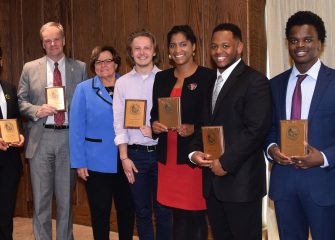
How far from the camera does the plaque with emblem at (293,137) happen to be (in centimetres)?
232

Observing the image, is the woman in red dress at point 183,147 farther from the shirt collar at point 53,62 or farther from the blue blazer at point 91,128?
the shirt collar at point 53,62

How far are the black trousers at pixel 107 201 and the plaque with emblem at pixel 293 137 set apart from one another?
4.83 ft

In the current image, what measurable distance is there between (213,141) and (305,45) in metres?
0.72

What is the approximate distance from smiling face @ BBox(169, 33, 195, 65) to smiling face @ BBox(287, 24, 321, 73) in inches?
28.8

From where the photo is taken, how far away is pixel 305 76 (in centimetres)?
249

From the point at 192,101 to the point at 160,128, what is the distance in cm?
27

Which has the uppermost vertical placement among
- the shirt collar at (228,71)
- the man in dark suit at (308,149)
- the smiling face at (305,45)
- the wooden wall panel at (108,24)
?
the wooden wall panel at (108,24)

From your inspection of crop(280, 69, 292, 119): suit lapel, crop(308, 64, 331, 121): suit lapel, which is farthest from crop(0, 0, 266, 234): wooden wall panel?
crop(308, 64, 331, 121): suit lapel

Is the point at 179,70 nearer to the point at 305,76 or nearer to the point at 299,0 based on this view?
the point at 305,76

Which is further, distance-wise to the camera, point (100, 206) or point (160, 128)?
point (100, 206)

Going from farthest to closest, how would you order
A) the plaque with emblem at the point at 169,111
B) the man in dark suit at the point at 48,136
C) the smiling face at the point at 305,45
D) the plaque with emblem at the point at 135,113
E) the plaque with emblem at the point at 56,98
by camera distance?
1. the man in dark suit at the point at 48,136
2. the plaque with emblem at the point at 56,98
3. the plaque with emblem at the point at 135,113
4. the plaque with emblem at the point at 169,111
5. the smiling face at the point at 305,45

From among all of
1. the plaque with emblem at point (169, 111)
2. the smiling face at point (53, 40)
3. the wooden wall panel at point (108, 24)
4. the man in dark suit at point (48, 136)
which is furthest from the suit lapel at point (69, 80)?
the plaque with emblem at point (169, 111)

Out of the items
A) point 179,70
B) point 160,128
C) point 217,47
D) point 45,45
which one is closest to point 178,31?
point 179,70

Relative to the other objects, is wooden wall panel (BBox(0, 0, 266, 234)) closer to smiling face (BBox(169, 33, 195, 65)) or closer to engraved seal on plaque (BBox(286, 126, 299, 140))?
smiling face (BBox(169, 33, 195, 65))
